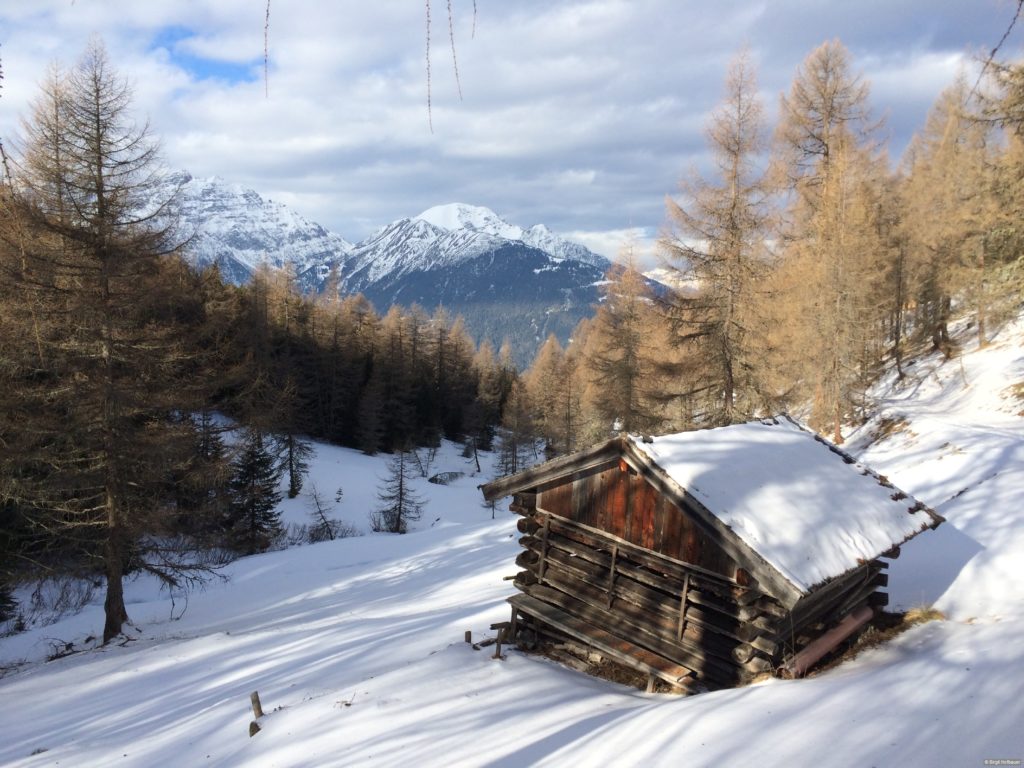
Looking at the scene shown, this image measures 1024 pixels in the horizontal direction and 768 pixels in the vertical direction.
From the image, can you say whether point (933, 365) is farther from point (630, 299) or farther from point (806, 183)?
point (630, 299)

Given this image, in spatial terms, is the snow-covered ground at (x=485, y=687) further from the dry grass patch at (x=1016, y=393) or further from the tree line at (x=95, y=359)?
the tree line at (x=95, y=359)

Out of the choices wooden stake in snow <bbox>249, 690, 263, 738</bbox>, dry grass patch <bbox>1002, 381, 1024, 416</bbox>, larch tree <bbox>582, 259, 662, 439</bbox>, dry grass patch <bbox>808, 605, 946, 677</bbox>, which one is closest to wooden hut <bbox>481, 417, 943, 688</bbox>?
dry grass patch <bbox>808, 605, 946, 677</bbox>

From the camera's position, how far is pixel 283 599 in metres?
18.4

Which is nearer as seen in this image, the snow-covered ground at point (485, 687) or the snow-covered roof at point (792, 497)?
the snow-covered ground at point (485, 687)

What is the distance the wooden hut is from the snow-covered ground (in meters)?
0.62

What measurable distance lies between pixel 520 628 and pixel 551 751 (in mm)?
4283

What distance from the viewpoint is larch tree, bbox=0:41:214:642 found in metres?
13.0

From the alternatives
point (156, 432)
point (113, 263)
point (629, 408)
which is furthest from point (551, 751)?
point (629, 408)

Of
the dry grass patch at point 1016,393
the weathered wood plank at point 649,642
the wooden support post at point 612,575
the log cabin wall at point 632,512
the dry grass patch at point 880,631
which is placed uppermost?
the dry grass patch at point 1016,393

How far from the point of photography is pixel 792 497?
25.8ft

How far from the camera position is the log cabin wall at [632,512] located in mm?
7602

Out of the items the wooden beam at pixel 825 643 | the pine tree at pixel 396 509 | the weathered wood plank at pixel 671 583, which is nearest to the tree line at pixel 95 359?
the weathered wood plank at pixel 671 583

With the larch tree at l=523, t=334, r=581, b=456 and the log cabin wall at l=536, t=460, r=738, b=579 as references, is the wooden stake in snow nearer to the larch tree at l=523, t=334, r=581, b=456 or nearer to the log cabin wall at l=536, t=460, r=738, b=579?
the log cabin wall at l=536, t=460, r=738, b=579

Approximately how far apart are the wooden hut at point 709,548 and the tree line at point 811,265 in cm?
835
